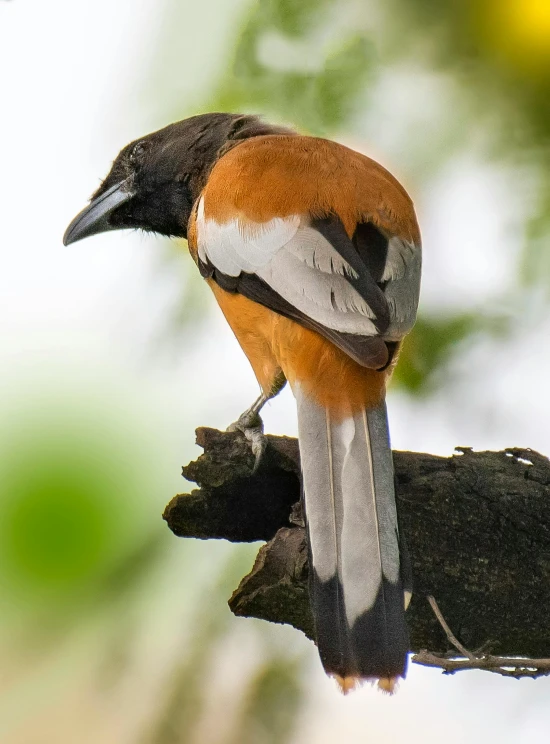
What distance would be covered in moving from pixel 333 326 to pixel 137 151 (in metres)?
2.53

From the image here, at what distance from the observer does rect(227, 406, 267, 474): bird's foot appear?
3275 mm

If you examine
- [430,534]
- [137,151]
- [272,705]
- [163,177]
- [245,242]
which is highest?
[137,151]

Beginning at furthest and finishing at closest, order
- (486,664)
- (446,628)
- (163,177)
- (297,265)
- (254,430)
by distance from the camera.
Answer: (163,177) → (254,430) → (297,265) → (446,628) → (486,664)

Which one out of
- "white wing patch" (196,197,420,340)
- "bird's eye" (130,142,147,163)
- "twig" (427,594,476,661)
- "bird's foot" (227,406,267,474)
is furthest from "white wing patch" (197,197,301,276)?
"bird's eye" (130,142,147,163)

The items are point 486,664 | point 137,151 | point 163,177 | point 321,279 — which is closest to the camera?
point 486,664

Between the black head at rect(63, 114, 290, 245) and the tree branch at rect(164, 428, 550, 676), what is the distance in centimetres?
191

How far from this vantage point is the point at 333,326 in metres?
2.99

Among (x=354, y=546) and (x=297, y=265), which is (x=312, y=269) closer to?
(x=297, y=265)

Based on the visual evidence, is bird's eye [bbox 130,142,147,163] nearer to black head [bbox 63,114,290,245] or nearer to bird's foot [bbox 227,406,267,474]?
black head [bbox 63,114,290,245]

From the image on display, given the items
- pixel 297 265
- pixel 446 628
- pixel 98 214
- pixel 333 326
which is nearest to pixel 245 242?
pixel 297 265

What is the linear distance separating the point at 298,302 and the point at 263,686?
158cm

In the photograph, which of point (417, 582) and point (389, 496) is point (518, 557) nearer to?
point (417, 582)

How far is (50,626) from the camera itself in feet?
11.1

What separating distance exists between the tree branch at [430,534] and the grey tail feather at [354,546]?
0.86 feet
